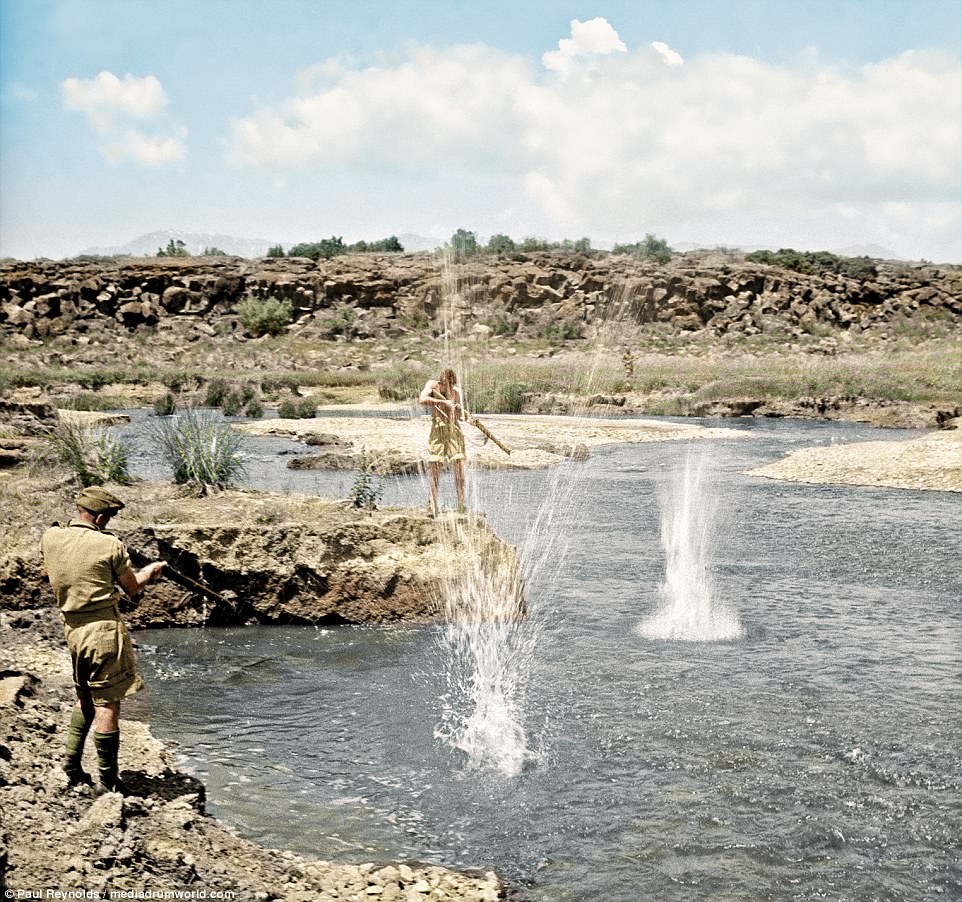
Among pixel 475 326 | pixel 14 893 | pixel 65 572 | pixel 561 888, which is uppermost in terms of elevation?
pixel 475 326

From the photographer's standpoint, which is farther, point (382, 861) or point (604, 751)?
point (604, 751)

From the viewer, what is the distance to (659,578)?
41.3ft

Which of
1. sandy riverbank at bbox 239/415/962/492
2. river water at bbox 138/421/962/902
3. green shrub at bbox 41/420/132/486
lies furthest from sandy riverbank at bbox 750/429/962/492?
green shrub at bbox 41/420/132/486

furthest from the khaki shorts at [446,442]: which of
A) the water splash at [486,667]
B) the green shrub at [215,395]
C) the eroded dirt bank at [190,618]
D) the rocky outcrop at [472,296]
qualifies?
the rocky outcrop at [472,296]

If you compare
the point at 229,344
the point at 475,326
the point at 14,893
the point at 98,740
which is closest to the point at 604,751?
the point at 98,740

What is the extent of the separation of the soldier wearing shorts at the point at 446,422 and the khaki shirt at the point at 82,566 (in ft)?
20.8

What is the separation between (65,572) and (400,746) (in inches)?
107

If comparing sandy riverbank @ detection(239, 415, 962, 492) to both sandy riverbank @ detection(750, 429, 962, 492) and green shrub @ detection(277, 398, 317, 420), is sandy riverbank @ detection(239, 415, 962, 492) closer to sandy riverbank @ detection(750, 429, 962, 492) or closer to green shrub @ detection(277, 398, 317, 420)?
sandy riverbank @ detection(750, 429, 962, 492)

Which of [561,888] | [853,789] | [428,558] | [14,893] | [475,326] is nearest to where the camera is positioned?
[14,893]

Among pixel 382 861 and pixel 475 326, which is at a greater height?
pixel 475 326

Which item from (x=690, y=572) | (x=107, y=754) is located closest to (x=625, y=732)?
(x=107, y=754)

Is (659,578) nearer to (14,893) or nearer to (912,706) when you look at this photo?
(912,706)

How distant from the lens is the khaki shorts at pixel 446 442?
40.0 ft

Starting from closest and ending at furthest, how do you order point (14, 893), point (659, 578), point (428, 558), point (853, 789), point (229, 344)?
point (14, 893), point (853, 789), point (428, 558), point (659, 578), point (229, 344)
